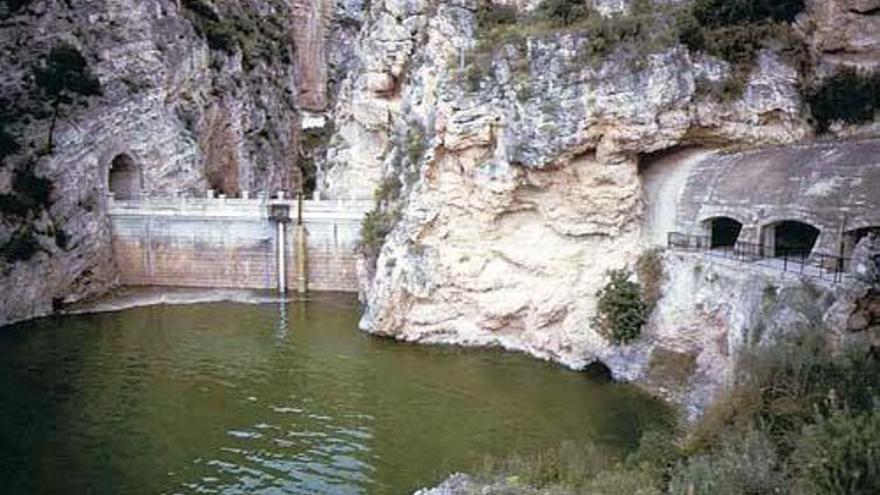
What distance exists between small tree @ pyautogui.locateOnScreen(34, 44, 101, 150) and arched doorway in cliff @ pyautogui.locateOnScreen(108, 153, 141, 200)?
14.5 feet

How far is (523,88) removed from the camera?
31.0 m

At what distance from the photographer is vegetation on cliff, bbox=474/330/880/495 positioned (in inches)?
481

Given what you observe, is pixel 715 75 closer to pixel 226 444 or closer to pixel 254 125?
pixel 226 444

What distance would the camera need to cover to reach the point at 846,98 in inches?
1162

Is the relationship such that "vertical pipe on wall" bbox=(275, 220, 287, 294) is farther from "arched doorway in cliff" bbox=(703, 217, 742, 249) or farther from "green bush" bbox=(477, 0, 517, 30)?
"arched doorway in cliff" bbox=(703, 217, 742, 249)

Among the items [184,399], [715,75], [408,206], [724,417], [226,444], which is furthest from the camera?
[408,206]

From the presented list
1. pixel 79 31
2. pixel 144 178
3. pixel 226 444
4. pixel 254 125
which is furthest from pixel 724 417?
pixel 254 125

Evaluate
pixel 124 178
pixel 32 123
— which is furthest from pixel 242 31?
pixel 32 123

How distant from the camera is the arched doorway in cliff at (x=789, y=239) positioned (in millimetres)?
27469

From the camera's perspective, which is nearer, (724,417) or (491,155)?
(724,417)

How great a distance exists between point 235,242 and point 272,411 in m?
22.8

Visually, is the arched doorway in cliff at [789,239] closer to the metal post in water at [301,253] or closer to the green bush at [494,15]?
the green bush at [494,15]

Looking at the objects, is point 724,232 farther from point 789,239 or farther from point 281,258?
point 281,258

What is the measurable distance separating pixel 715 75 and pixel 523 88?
22.1 feet
